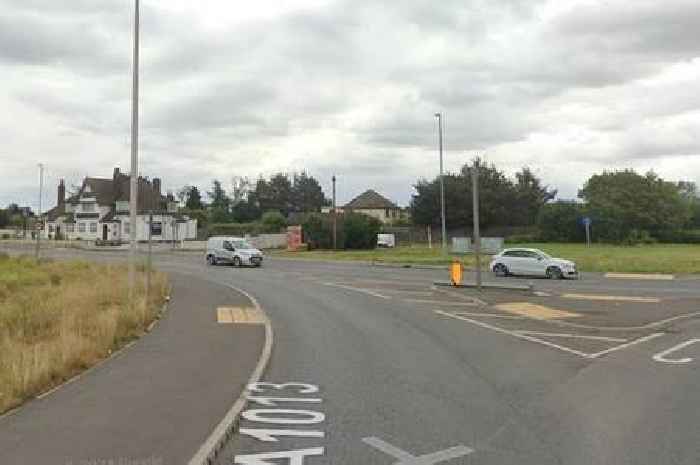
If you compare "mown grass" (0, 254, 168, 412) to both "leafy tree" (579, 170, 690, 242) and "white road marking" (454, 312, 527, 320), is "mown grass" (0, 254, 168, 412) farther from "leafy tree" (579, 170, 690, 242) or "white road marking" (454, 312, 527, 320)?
"leafy tree" (579, 170, 690, 242)

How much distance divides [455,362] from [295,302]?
11540 mm

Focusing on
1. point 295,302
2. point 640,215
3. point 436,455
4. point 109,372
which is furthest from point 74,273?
point 640,215

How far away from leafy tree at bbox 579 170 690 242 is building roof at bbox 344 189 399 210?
54.9 m

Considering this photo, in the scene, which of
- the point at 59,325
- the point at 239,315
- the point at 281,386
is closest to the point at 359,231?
the point at 239,315

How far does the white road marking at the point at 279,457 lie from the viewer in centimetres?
659

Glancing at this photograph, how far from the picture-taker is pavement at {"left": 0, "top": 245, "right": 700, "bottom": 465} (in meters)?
7.03

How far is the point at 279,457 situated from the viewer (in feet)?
22.1

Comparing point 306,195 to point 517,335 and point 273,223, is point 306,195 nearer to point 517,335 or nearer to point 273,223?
point 273,223

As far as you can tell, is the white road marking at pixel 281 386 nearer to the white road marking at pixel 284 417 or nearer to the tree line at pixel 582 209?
the white road marking at pixel 284 417

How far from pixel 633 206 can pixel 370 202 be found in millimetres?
64646

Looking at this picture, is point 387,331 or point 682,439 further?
point 387,331

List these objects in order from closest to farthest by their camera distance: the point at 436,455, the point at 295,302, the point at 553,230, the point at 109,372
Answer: the point at 436,455 < the point at 109,372 < the point at 295,302 < the point at 553,230

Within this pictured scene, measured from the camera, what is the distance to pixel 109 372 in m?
10.8

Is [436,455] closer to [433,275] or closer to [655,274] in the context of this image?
[433,275]
